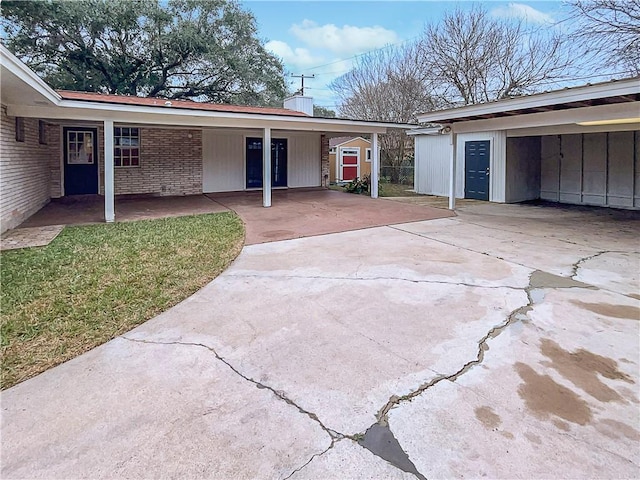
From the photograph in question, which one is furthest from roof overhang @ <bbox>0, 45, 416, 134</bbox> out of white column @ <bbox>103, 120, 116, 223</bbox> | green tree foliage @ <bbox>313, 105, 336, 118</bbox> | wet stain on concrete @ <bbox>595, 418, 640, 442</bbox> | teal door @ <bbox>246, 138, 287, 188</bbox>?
green tree foliage @ <bbox>313, 105, 336, 118</bbox>

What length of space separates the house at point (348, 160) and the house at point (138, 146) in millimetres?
5189

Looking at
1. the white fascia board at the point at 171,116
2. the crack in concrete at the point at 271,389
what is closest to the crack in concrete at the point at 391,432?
the crack in concrete at the point at 271,389

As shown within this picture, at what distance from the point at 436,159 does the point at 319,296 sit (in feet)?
39.2

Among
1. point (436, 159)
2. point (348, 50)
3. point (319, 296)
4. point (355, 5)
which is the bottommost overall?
point (319, 296)

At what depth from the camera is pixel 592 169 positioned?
12.2 m

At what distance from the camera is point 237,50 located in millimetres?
20078

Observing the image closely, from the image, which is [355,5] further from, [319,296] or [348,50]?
[319,296]

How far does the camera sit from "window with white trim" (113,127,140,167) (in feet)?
39.9

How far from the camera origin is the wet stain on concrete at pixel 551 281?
4.64 metres

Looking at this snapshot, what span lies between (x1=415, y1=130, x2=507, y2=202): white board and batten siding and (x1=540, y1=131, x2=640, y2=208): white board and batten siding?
6.88 ft

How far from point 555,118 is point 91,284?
884 centimetres

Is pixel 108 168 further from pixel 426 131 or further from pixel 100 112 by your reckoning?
pixel 426 131

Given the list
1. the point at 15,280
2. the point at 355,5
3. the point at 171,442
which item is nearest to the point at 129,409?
the point at 171,442

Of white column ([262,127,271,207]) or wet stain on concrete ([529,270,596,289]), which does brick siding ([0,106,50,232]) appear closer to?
white column ([262,127,271,207])
